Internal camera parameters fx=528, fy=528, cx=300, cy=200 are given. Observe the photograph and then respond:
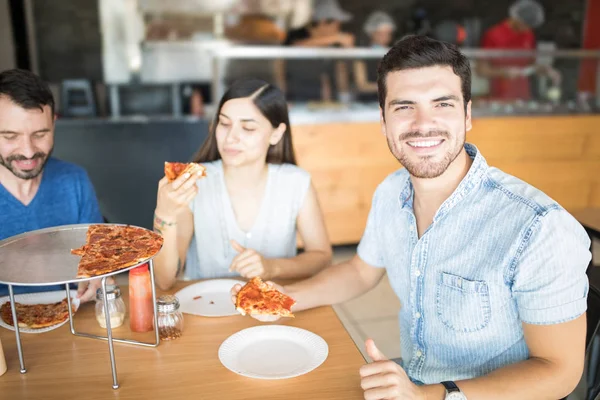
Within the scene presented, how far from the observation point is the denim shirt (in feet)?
4.08

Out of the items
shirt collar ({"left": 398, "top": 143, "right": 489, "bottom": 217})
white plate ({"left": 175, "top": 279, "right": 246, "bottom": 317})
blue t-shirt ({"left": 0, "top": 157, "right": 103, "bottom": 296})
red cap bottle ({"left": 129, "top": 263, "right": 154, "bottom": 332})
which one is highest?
shirt collar ({"left": 398, "top": 143, "right": 489, "bottom": 217})

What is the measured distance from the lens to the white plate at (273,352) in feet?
4.32

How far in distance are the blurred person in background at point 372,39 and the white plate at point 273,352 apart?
3323 millimetres

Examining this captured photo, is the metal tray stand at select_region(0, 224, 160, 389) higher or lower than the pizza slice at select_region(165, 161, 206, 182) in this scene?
lower

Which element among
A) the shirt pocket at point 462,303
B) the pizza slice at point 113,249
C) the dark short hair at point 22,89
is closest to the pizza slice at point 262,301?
the pizza slice at point 113,249

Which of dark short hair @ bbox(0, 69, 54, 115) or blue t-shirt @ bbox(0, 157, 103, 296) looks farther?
blue t-shirt @ bbox(0, 157, 103, 296)

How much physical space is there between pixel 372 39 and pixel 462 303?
6.39 meters

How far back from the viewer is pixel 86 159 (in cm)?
378

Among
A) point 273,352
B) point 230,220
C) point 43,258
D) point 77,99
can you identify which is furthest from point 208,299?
point 77,99

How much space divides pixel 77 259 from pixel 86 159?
114 inches

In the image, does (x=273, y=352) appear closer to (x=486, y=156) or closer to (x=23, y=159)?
(x=23, y=159)

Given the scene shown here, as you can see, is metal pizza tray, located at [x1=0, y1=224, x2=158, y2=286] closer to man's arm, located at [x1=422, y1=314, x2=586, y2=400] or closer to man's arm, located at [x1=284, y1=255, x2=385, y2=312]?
man's arm, located at [x1=284, y1=255, x2=385, y2=312]

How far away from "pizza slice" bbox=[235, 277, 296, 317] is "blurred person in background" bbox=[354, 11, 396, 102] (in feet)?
10.6

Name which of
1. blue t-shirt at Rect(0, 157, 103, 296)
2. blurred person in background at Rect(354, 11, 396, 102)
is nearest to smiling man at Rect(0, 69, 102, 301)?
blue t-shirt at Rect(0, 157, 103, 296)
